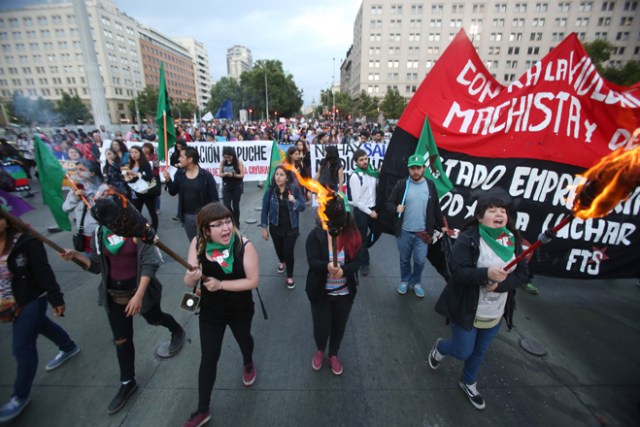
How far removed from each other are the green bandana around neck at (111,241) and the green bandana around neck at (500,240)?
313 centimetres

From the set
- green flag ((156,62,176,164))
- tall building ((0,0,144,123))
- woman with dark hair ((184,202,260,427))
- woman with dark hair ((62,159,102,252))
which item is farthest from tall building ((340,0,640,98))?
woman with dark hair ((184,202,260,427))

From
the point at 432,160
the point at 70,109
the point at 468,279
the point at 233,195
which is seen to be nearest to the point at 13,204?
the point at 233,195

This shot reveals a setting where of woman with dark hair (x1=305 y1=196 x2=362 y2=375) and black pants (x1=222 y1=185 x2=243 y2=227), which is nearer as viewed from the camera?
woman with dark hair (x1=305 y1=196 x2=362 y2=375)

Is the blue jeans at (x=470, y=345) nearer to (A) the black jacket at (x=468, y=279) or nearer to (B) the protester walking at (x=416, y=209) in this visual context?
(A) the black jacket at (x=468, y=279)

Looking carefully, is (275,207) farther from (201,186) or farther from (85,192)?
(85,192)

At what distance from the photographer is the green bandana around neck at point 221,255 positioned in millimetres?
2283

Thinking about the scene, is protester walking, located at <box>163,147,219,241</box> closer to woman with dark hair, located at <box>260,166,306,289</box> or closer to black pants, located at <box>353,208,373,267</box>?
woman with dark hair, located at <box>260,166,306,289</box>

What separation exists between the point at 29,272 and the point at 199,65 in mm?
162471

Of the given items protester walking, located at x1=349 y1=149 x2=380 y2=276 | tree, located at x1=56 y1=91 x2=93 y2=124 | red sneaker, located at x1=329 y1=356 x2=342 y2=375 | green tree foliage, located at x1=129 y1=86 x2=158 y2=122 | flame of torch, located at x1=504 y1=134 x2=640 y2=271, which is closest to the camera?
flame of torch, located at x1=504 y1=134 x2=640 y2=271

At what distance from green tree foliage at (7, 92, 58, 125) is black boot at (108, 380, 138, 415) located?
5447cm

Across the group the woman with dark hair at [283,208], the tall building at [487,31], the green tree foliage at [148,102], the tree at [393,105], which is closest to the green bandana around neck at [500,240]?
the woman with dark hair at [283,208]

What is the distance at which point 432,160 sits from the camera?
13.5 ft

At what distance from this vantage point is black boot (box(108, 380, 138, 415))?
2658mm

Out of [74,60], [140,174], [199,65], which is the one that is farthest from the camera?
[199,65]
